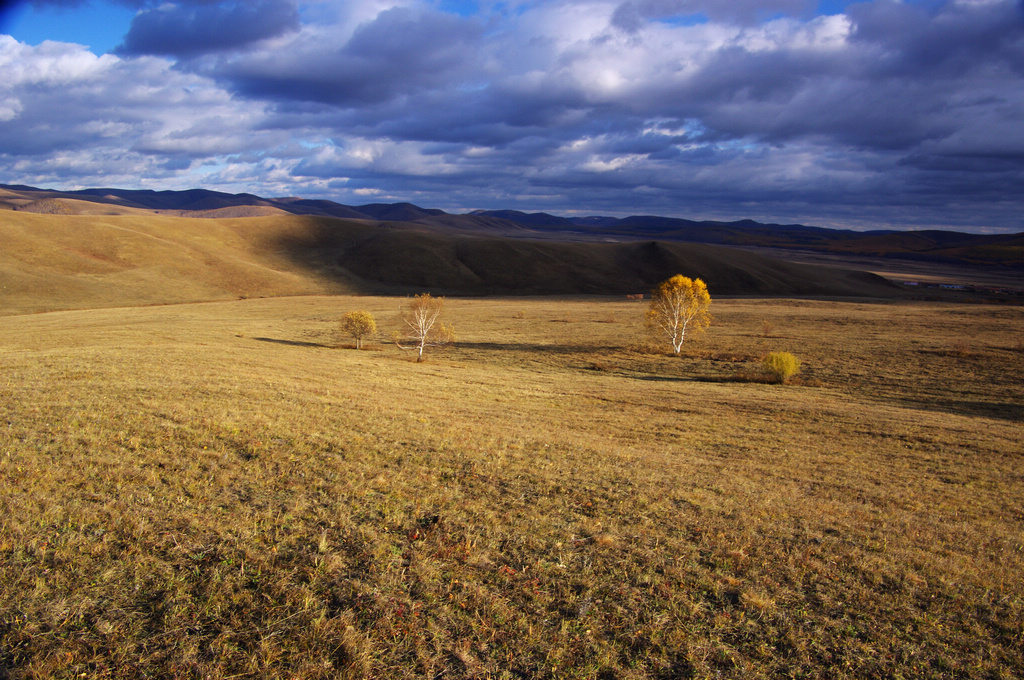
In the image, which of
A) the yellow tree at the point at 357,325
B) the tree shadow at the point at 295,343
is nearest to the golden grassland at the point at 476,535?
the tree shadow at the point at 295,343

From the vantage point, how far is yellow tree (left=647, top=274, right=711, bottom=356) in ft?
154

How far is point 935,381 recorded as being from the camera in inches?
1305

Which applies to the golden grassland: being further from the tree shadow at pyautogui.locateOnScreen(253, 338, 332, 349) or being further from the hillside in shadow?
the hillside in shadow

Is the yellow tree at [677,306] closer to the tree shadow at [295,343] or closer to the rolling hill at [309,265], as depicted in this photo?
the tree shadow at [295,343]

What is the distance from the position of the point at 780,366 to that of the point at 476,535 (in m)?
30.5

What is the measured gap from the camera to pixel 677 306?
155 ft

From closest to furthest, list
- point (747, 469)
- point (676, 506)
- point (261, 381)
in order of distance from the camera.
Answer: point (676, 506)
point (747, 469)
point (261, 381)

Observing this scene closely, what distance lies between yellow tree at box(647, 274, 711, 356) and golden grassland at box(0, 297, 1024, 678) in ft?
76.4

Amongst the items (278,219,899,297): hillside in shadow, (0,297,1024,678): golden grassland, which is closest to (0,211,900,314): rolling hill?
(278,219,899,297): hillside in shadow

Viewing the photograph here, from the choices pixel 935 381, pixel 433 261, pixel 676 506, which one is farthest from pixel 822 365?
pixel 433 261

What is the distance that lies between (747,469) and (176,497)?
13804 millimetres

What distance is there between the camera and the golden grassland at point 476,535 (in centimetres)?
645

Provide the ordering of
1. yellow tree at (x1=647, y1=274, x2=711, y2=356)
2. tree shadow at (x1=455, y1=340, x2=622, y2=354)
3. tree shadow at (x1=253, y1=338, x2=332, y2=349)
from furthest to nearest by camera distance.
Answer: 1. yellow tree at (x1=647, y1=274, x2=711, y2=356)
2. tree shadow at (x1=455, y1=340, x2=622, y2=354)
3. tree shadow at (x1=253, y1=338, x2=332, y2=349)

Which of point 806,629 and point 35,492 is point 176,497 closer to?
point 35,492
